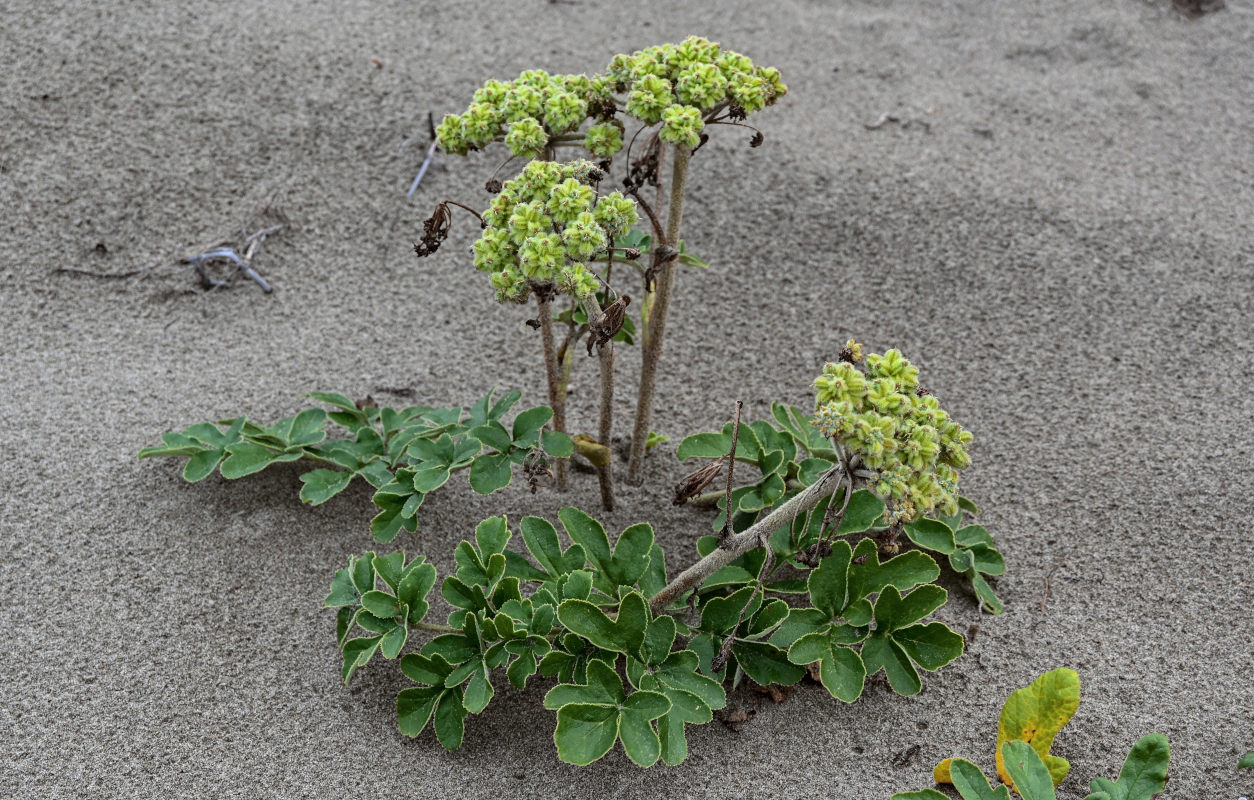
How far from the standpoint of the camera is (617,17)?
404 centimetres

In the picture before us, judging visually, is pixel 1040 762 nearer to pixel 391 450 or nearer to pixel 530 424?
pixel 530 424

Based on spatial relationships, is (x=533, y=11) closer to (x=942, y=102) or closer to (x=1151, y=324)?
(x=942, y=102)

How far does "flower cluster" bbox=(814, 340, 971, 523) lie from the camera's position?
60.4 inches

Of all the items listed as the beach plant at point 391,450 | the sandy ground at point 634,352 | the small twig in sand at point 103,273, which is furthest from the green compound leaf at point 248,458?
the small twig in sand at point 103,273

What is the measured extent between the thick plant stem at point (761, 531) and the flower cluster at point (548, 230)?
19.2 inches

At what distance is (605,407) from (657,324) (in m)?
0.21

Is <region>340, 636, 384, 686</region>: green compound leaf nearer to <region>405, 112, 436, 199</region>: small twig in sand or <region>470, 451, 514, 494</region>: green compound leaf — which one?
<region>470, 451, 514, 494</region>: green compound leaf

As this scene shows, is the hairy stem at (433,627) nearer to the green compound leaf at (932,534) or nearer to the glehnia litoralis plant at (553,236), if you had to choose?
the glehnia litoralis plant at (553,236)

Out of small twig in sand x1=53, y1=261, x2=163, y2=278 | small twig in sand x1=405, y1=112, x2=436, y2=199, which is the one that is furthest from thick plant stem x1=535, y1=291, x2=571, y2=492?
small twig in sand x1=53, y1=261, x2=163, y2=278

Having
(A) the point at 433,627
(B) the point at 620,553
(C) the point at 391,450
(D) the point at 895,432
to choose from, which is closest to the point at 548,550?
(B) the point at 620,553

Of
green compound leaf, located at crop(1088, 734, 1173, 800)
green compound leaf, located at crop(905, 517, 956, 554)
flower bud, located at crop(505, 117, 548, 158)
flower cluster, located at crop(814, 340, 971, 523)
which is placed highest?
flower bud, located at crop(505, 117, 548, 158)

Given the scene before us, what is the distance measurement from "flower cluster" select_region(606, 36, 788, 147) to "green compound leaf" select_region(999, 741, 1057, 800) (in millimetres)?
1134

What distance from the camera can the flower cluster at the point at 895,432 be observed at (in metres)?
1.53

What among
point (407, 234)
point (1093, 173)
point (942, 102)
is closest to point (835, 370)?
point (407, 234)
